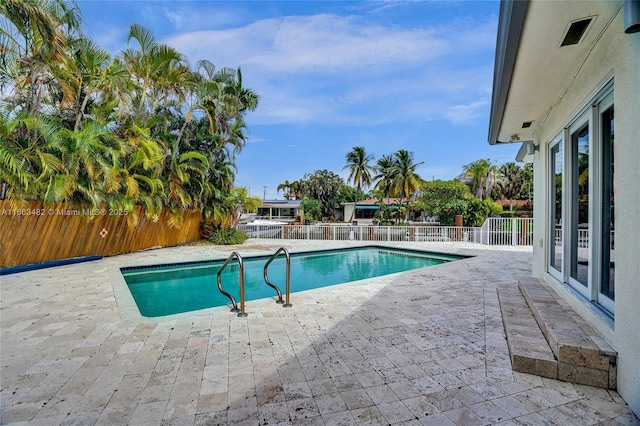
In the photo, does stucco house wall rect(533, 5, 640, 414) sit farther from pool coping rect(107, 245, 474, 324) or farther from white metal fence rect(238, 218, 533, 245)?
white metal fence rect(238, 218, 533, 245)

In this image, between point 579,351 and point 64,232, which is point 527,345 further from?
point 64,232

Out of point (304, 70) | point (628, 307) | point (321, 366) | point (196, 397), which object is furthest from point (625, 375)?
point (304, 70)

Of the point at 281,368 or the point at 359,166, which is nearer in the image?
the point at 281,368

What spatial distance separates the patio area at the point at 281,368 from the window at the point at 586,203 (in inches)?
39.2

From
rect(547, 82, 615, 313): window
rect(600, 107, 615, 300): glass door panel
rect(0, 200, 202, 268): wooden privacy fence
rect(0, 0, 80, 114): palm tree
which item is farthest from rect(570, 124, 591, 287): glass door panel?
rect(0, 200, 202, 268): wooden privacy fence

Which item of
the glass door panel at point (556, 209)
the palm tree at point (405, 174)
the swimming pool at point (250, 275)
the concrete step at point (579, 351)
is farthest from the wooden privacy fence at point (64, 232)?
the palm tree at point (405, 174)

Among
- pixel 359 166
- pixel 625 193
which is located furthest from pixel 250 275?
pixel 359 166

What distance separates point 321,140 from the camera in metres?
34.1

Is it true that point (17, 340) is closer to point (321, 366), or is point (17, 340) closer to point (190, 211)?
point (321, 366)

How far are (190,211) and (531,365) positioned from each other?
42.6 feet

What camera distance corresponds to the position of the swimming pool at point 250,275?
628 cm

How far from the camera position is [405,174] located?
971 inches

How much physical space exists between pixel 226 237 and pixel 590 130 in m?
13.2

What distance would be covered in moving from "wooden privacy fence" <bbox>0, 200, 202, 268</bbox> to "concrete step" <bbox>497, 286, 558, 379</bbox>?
32.5ft
